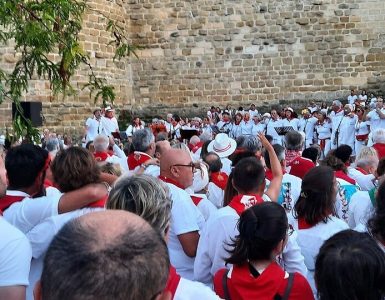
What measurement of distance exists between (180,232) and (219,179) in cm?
251

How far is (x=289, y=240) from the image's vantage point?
12.4ft

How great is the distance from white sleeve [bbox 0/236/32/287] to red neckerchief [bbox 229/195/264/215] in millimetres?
1422

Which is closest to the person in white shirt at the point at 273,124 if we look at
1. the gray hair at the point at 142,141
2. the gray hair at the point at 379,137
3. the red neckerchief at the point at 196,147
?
the red neckerchief at the point at 196,147

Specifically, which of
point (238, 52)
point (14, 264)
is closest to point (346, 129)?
point (238, 52)

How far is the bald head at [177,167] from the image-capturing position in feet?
14.6

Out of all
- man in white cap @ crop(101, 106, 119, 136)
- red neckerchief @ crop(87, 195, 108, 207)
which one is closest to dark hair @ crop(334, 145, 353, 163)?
red neckerchief @ crop(87, 195, 108, 207)

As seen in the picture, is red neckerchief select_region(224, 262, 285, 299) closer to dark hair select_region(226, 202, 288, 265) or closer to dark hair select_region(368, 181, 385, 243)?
dark hair select_region(226, 202, 288, 265)

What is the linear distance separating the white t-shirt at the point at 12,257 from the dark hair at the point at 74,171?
938 mm

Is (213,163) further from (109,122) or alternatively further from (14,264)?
(109,122)

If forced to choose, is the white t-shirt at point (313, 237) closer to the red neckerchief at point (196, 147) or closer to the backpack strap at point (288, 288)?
the backpack strap at point (288, 288)

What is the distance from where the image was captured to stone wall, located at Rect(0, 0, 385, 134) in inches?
862

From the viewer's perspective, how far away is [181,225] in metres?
4.07

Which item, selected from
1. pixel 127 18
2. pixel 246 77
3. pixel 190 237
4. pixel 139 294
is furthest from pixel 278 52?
pixel 139 294

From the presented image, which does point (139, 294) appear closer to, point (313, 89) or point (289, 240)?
point (289, 240)
